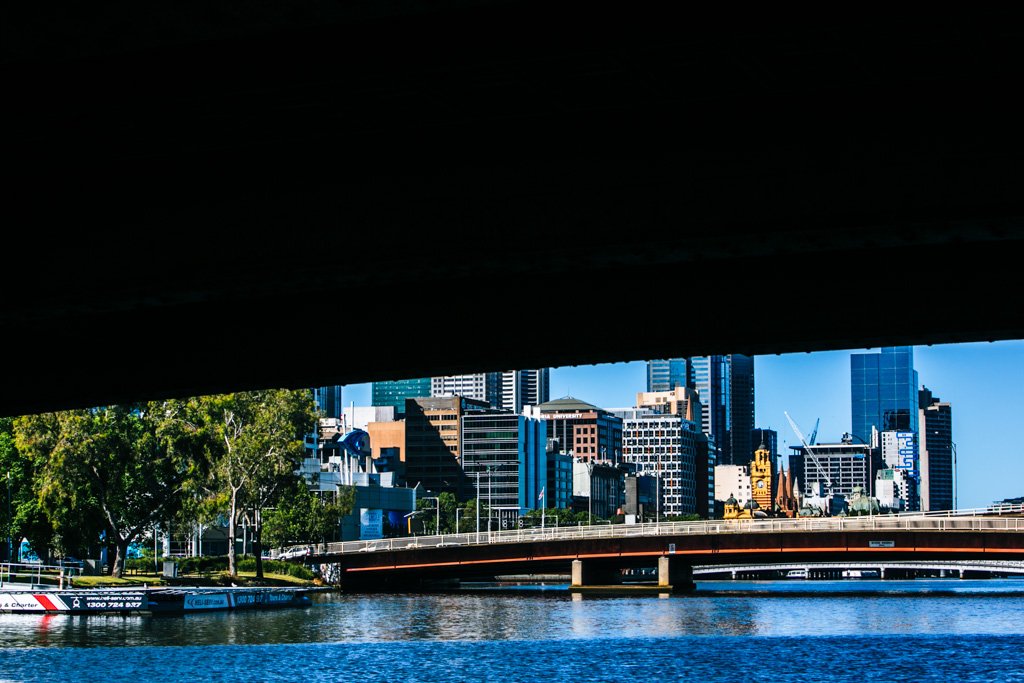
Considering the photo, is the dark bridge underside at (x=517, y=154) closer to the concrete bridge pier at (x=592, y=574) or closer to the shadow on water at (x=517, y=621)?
the shadow on water at (x=517, y=621)

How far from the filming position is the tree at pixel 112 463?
10400cm

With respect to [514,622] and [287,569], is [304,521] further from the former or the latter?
[514,622]

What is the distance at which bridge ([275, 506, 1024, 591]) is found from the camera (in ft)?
388

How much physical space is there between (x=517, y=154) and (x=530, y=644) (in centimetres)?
4532

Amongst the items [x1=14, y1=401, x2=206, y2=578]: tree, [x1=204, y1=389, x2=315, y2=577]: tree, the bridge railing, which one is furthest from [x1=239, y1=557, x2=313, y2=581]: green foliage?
[x1=14, y1=401, x2=206, y2=578]: tree

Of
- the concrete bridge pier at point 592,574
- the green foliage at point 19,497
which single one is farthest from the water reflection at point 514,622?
the green foliage at point 19,497

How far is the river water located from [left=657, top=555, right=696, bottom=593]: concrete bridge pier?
32113 mm

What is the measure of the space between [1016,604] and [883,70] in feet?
319

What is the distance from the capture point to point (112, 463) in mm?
106438

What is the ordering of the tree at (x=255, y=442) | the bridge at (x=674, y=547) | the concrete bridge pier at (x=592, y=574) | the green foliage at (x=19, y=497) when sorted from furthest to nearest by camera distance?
1. the concrete bridge pier at (x=592, y=574)
2. the bridge at (x=674, y=547)
3. the tree at (x=255, y=442)
4. the green foliage at (x=19, y=497)

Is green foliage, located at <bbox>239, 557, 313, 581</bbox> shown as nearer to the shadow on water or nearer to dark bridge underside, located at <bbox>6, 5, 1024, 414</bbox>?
the shadow on water

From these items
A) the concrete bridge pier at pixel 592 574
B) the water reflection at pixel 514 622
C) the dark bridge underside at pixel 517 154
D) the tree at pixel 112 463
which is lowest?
the concrete bridge pier at pixel 592 574

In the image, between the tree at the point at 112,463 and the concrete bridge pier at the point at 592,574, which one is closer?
the tree at the point at 112,463

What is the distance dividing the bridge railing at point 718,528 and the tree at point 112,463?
1165 inches
